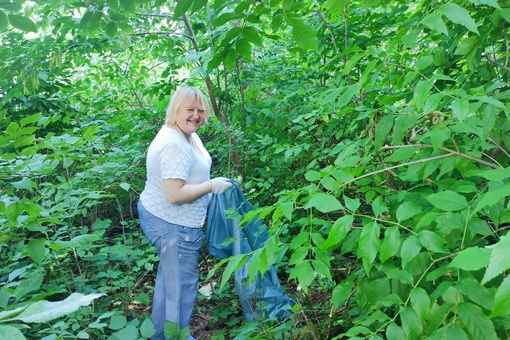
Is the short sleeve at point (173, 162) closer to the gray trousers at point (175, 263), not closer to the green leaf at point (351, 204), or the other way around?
the gray trousers at point (175, 263)

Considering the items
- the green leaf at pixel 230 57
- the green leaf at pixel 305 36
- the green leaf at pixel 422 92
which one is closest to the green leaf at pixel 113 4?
the green leaf at pixel 230 57

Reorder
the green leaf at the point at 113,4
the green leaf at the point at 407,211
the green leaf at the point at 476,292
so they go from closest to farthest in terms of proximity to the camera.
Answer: the green leaf at the point at 476,292 → the green leaf at the point at 407,211 → the green leaf at the point at 113,4

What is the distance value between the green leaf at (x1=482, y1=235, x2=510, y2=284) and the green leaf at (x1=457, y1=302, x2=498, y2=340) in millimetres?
466

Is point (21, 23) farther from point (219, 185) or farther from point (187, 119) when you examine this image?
point (219, 185)

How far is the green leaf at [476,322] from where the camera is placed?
1.07 m

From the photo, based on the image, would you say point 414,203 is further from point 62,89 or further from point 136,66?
point 136,66

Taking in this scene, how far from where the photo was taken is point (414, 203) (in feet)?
4.59

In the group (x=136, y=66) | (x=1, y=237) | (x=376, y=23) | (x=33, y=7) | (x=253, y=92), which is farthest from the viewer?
(x=136, y=66)

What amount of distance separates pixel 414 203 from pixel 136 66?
18.6 feet

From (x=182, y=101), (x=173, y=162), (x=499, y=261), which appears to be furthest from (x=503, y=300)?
(x=182, y=101)

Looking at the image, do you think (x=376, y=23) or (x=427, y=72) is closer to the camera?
(x=427, y=72)

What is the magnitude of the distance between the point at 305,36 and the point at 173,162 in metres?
1.30

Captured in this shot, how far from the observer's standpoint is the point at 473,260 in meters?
0.90

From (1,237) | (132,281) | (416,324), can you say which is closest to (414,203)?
(416,324)
